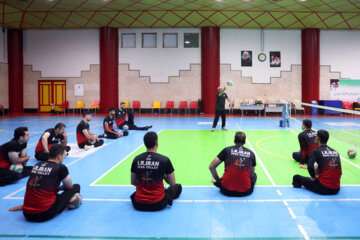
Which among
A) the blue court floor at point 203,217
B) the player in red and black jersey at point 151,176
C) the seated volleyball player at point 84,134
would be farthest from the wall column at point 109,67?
the player in red and black jersey at point 151,176

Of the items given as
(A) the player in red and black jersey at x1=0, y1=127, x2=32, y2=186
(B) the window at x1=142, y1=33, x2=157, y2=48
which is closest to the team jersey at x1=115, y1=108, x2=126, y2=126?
(A) the player in red and black jersey at x1=0, y1=127, x2=32, y2=186

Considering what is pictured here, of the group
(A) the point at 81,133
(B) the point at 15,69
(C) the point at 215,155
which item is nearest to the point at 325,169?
(C) the point at 215,155

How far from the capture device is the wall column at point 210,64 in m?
25.2

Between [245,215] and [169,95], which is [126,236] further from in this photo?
[169,95]

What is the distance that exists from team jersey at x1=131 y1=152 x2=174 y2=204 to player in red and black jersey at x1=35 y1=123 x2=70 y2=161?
422 centimetres

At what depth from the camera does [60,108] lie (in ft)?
88.7

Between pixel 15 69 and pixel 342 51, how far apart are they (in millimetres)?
29185

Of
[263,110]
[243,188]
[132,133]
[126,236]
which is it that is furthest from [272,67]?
[126,236]

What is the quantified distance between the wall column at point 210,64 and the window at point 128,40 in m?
6.21

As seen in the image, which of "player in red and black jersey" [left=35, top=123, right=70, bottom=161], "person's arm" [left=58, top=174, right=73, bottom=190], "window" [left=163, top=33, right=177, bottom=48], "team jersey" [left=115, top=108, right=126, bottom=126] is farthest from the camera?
"window" [left=163, top=33, right=177, bottom=48]

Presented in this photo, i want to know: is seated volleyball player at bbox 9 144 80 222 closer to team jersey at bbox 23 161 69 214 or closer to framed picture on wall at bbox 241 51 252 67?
team jersey at bbox 23 161 69 214

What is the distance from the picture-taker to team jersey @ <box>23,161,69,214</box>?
167 inches

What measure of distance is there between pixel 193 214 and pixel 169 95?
73.3 ft

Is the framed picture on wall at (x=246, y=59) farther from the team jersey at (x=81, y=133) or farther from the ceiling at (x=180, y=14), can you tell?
the team jersey at (x=81, y=133)
